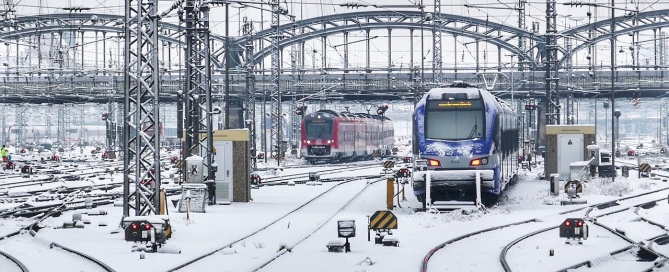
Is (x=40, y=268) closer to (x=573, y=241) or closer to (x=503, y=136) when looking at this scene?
(x=573, y=241)

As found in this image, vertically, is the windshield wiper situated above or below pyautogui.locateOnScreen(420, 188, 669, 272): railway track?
above

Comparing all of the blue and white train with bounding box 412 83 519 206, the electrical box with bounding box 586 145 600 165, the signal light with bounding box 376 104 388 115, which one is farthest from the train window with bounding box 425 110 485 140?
the signal light with bounding box 376 104 388 115

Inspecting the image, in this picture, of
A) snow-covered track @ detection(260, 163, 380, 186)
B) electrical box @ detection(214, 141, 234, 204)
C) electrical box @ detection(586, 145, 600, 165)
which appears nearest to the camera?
electrical box @ detection(214, 141, 234, 204)

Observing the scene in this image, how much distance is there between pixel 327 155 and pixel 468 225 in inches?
1537

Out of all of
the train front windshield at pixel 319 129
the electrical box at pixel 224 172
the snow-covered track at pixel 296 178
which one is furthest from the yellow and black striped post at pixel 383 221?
the train front windshield at pixel 319 129

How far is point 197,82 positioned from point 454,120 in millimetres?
7639

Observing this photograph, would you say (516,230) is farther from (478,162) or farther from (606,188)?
(606,188)

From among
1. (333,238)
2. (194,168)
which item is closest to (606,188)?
(194,168)

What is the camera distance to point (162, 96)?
81375mm

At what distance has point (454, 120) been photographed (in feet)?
84.9

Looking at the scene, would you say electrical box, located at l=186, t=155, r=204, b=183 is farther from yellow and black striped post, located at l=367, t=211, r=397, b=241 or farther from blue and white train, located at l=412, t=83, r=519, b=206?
yellow and black striped post, located at l=367, t=211, r=397, b=241

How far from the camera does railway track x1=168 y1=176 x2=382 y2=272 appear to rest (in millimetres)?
16297

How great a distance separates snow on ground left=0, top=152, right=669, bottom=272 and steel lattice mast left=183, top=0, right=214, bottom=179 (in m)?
1.83

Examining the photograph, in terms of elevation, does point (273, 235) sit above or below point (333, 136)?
below
